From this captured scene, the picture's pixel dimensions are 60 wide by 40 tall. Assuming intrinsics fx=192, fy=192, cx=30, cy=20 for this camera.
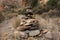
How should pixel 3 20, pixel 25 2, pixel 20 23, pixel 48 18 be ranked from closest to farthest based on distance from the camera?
1. pixel 20 23
2. pixel 48 18
3. pixel 3 20
4. pixel 25 2

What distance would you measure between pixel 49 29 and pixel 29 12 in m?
2.04

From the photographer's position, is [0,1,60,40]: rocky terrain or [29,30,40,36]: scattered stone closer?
[0,1,60,40]: rocky terrain

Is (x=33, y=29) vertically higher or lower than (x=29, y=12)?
lower

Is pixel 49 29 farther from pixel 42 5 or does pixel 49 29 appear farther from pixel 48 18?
pixel 42 5

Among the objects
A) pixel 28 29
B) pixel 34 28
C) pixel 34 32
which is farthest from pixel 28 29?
pixel 34 32

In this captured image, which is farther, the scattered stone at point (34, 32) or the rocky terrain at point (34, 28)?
the scattered stone at point (34, 32)

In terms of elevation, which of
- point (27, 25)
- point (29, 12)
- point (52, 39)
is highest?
point (29, 12)

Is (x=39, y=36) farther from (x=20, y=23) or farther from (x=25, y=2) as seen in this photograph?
(x=25, y=2)

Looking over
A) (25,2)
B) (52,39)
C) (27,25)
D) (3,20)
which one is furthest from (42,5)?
(52,39)

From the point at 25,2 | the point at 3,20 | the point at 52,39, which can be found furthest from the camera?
the point at 25,2

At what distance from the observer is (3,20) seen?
8.86 meters

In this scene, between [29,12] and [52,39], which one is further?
[29,12]

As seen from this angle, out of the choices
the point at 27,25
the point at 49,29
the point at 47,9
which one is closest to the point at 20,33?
the point at 27,25

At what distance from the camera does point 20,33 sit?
6.76 m
